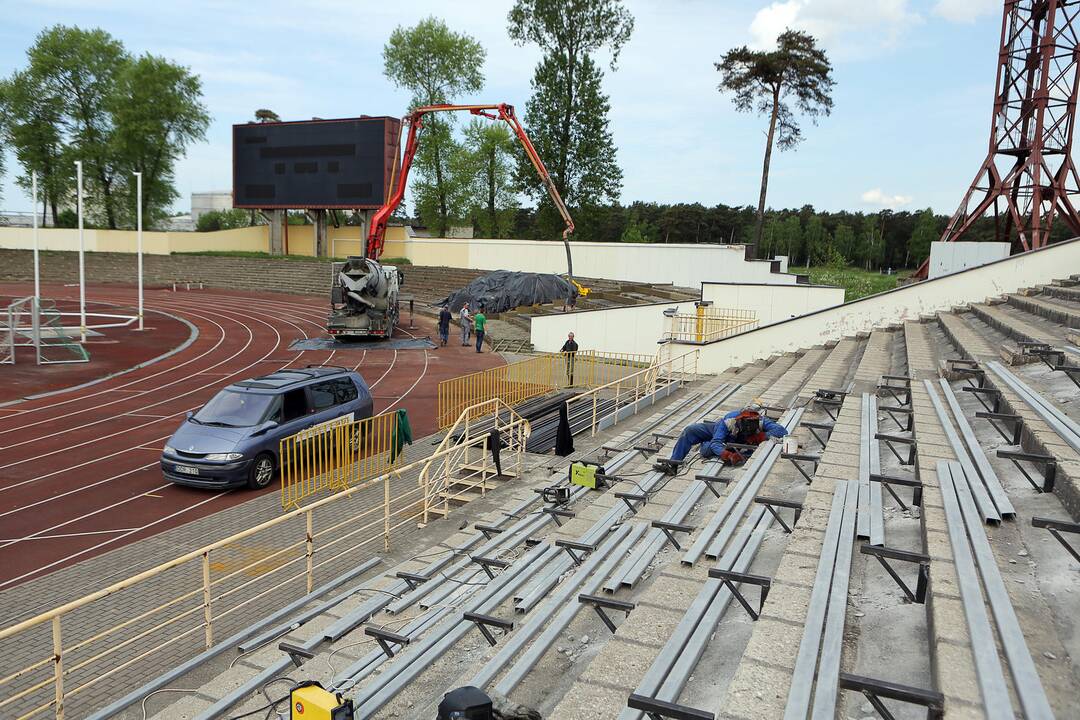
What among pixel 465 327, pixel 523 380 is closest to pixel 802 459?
pixel 523 380

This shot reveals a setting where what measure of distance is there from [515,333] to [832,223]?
74367 millimetres

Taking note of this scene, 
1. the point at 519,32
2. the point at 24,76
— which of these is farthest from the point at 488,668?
the point at 24,76

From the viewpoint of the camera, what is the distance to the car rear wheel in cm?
1144

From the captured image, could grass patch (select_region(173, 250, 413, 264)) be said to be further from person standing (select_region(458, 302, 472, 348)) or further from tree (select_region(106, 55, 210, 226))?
person standing (select_region(458, 302, 472, 348))

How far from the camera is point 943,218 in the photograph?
264ft

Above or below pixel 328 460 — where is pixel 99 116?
above

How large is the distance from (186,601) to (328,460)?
4.44 meters

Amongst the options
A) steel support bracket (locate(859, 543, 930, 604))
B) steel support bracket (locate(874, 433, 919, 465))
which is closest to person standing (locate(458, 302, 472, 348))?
steel support bracket (locate(874, 433, 919, 465))

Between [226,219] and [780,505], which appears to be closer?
[780,505]

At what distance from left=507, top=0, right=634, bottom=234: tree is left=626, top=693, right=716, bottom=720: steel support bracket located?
48340mm

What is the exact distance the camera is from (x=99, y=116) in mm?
60969

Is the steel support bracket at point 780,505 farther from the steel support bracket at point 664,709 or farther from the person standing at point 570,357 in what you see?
the person standing at point 570,357

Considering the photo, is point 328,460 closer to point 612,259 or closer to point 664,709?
point 664,709

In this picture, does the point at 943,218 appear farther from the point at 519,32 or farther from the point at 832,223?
the point at 519,32
